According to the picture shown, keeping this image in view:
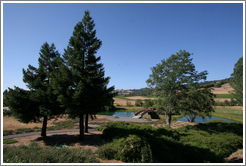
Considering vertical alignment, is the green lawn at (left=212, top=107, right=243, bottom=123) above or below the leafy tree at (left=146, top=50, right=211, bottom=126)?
below

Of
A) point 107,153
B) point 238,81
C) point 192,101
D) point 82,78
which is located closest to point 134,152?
point 107,153

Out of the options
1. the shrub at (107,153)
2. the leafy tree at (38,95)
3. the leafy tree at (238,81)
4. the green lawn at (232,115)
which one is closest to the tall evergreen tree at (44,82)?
the leafy tree at (38,95)

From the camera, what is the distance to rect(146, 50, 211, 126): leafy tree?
19.7m

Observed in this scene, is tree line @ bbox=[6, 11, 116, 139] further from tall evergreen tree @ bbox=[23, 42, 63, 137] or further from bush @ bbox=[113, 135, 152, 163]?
bush @ bbox=[113, 135, 152, 163]

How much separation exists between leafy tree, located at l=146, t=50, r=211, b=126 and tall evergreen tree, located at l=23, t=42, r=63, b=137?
15.0m

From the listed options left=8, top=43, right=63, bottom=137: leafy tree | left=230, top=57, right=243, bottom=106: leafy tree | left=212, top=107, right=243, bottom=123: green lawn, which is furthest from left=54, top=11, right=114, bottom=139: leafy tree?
left=212, top=107, right=243, bottom=123: green lawn

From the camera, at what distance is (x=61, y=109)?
46.1 feet

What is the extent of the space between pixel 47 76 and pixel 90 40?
645 centimetres

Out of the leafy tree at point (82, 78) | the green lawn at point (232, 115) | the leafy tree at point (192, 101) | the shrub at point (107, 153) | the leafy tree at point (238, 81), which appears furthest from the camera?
the green lawn at point (232, 115)

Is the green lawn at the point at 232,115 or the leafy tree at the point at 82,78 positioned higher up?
the leafy tree at the point at 82,78

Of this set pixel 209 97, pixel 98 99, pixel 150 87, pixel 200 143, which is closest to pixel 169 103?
pixel 150 87

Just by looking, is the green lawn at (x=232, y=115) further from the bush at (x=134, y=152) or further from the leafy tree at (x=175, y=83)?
the bush at (x=134, y=152)

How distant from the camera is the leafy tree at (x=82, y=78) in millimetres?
12250

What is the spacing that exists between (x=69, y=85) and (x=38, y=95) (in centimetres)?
322
